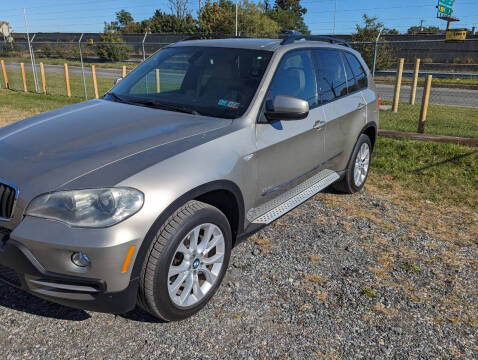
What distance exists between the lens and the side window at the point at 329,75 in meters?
4.18

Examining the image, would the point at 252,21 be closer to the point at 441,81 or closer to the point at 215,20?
the point at 215,20

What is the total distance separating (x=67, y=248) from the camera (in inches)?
87.4

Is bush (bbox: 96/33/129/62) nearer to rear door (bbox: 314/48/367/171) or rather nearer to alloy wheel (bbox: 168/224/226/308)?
rear door (bbox: 314/48/367/171)

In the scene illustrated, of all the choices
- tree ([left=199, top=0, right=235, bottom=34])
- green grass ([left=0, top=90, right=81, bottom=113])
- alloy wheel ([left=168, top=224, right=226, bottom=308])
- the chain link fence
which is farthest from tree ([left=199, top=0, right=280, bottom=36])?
alloy wheel ([left=168, top=224, right=226, bottom=308])

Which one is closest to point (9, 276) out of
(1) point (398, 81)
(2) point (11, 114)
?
(2) point (11, 114)

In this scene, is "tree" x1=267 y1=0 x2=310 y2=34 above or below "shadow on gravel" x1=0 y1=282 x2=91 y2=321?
above

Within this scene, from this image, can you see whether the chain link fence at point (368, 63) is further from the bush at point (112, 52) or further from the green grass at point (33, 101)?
the green grass at point (33, 101)

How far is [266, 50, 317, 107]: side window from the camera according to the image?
140 inches


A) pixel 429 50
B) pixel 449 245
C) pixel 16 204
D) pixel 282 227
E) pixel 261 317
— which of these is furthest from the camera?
pixel 429 50

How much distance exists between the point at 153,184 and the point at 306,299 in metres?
1.49

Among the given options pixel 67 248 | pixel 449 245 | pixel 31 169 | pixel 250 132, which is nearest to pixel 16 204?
pixel 31 169

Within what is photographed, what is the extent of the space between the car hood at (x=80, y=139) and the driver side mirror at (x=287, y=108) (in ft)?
1.30

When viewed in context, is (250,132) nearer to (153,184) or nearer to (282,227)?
(153,184)

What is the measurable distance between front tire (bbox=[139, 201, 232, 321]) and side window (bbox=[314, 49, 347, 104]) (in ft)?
6.40
